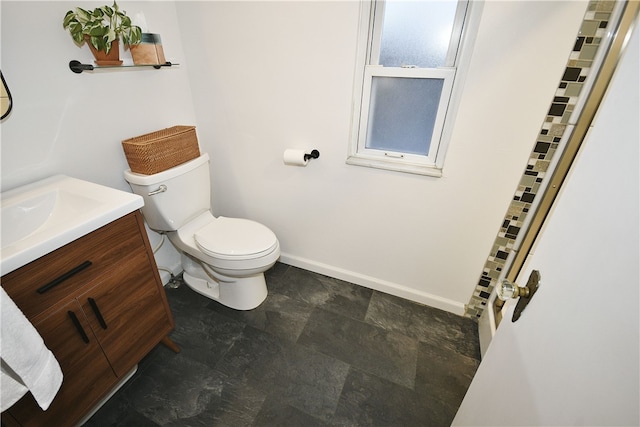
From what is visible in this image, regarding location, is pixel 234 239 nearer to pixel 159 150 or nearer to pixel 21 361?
pixel 159 150

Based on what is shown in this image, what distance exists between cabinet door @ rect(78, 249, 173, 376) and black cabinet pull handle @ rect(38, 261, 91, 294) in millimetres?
101

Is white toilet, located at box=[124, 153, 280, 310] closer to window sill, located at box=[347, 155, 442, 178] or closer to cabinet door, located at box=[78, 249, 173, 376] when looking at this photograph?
cabinet door, located at box=[78, 249, 173, 376]

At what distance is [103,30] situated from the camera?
1120mm

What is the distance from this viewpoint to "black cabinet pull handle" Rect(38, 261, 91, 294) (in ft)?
2.75

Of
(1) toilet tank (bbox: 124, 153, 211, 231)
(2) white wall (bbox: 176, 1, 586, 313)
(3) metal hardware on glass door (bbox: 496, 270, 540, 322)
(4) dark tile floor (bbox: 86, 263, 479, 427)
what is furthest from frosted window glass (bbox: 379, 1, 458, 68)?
(4) dark tile floor (bbox: 86, 263, 479, 427)

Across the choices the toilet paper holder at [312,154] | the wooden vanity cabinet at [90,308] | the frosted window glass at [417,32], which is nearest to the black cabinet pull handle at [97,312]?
the wooden vanity cabinet at [90,308]

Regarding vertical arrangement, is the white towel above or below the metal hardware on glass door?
below

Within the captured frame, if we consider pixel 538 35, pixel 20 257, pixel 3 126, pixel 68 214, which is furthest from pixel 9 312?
pixel 538 35

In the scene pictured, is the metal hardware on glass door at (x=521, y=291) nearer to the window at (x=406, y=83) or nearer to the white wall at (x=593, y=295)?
the white wall at (x=593, y=295)

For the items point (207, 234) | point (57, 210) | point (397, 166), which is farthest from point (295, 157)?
point (57, 210)

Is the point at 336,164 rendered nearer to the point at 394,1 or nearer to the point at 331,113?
the point at 331,113

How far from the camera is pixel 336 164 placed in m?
1.58

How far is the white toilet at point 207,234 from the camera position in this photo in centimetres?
143

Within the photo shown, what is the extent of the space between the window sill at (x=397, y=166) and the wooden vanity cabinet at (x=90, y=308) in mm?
1027
